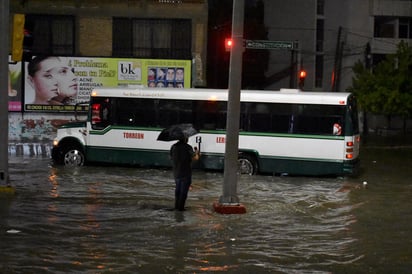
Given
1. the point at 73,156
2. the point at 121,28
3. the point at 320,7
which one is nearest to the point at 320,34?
the point at 320,7

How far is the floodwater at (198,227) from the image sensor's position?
872 centimetres

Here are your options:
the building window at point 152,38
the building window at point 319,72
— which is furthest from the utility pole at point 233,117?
the building window at point 319,72

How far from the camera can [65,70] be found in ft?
92.1

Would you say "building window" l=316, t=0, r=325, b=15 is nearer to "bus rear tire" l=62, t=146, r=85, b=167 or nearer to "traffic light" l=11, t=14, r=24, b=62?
"bus rear tire" l=62, t=146, r=85, b=167

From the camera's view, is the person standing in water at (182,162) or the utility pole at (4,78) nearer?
the person standing in water at (182,162)

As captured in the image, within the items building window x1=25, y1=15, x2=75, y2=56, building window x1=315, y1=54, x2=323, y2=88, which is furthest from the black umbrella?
building window x1=315, y1=54, x2=323, y2=88

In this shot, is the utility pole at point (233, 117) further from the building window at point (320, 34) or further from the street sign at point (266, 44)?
the building window at point (320, 34)

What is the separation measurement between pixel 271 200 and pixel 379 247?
513 centimetres

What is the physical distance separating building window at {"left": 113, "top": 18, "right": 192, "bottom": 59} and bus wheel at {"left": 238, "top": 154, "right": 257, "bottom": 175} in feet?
35.8

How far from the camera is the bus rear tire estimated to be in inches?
837

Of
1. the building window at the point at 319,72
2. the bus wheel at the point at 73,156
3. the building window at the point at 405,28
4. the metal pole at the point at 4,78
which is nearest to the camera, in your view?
the metal pole at the point at 4,78

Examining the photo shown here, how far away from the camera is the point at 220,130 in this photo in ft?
66.7

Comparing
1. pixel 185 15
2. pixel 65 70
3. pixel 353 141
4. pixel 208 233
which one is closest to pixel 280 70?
pixel 185 15

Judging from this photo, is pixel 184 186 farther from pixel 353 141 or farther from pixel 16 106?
pixel 16 106
